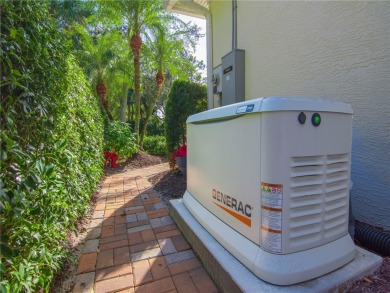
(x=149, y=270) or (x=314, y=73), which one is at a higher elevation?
(x=314, y=73)

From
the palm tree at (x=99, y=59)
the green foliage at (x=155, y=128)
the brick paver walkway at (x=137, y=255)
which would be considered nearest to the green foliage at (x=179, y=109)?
the brick paver walkway at (x=137, y=255)

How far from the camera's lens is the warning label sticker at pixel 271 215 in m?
1.27

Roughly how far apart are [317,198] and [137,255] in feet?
5.32

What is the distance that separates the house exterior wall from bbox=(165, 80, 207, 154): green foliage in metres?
2.15

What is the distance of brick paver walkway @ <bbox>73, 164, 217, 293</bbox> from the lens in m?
1.72

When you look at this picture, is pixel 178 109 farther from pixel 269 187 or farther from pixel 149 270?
pixel 269 187

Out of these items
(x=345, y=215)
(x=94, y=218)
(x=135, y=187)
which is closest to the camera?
(x=345, y=215)

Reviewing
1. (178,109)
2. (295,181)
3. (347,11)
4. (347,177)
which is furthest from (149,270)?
(178,109)

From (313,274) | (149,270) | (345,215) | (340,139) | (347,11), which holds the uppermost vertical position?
(347,11)

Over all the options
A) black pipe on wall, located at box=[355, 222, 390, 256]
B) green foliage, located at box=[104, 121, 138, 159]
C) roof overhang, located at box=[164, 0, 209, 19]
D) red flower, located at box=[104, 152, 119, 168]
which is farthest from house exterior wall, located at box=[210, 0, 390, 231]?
green foliage, located at box=[104, 121, 138, 159]

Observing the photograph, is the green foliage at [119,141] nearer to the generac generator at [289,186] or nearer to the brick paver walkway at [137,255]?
the brick paver walkway at [137,255]

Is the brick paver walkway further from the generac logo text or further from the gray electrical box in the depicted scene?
the gray electrical box

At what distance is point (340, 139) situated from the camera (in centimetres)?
144

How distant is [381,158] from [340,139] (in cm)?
90
